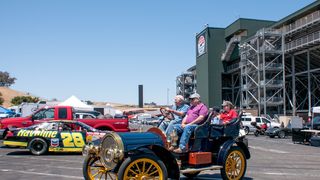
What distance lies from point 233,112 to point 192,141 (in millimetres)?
2583

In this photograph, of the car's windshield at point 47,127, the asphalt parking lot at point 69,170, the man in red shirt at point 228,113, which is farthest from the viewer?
the car's windshield at point 47,127

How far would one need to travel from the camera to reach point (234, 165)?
360 inches

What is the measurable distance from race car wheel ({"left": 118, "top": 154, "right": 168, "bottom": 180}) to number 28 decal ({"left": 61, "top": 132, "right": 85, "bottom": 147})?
29.2 feet

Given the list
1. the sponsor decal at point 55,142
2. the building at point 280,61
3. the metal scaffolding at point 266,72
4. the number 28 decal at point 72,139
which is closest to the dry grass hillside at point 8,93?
the building at point 280,61

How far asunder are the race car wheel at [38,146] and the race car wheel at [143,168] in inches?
367

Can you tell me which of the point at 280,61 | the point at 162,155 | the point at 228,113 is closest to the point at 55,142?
the point at 228,113

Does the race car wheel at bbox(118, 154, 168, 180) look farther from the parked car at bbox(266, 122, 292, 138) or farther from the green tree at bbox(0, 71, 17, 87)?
the green tree at bbox(0, 71, 17, 87)

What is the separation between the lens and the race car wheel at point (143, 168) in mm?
6848

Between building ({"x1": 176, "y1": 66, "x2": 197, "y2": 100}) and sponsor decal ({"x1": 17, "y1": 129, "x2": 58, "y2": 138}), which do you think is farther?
building ({"x1": 176, "y1": 66, "x2": 197, "y2": 100})

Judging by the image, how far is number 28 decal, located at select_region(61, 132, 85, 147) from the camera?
1555cm

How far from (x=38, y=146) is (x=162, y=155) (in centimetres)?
931

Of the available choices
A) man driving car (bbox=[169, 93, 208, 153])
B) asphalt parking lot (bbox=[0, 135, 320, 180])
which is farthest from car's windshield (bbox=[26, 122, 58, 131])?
man driving car (bbox=[169, 93, 208, 153])

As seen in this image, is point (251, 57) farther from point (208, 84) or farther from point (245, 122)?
point (245, 122)

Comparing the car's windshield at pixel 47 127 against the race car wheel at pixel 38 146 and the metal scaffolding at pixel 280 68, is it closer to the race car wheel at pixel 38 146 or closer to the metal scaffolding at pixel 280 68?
the race car wheel at pixel 38 146
